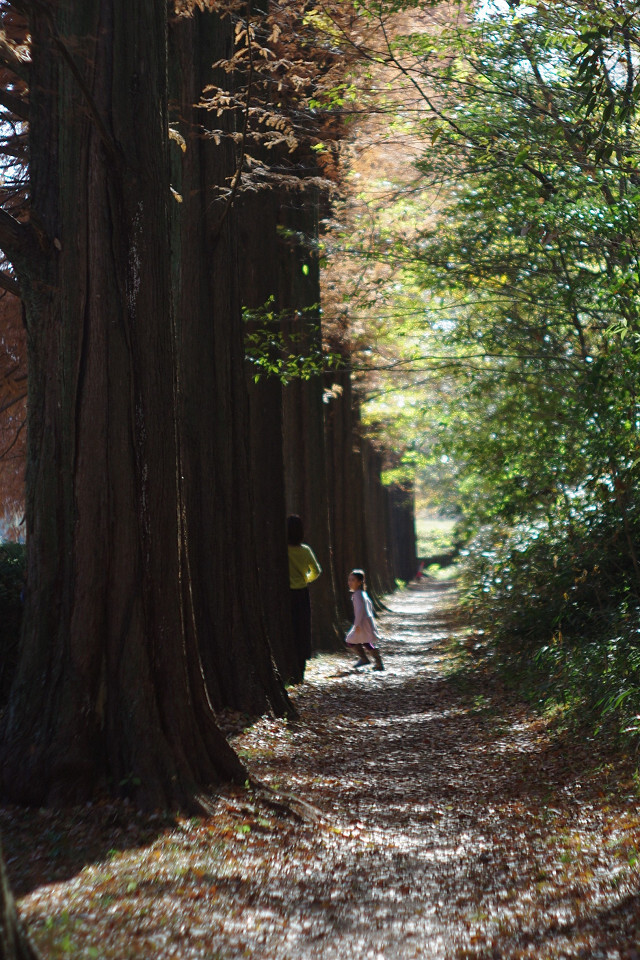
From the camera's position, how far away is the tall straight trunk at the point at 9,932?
10.3 ft

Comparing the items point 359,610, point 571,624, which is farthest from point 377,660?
point 571,624

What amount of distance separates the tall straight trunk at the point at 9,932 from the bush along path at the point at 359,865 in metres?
0.61

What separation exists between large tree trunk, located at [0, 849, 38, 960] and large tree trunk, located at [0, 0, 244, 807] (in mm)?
2686

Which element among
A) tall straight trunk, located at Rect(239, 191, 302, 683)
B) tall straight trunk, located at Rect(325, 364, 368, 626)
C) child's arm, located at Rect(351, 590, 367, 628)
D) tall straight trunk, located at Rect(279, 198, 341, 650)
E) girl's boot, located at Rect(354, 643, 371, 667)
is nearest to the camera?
tall straight trunk, located at Rect(239, 191, 302, 683)

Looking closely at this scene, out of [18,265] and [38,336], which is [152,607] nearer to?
[38,336]

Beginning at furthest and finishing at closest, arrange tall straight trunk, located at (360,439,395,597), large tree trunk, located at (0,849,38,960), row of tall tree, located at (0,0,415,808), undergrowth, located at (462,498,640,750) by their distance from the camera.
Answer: tall straight trunk, located at (360,439,395,597) → undergrowth, located at (462,498,640,750) → row of tall tree, located at (0,0,415,808) → large tree trunk, located at (0,849,38,960)

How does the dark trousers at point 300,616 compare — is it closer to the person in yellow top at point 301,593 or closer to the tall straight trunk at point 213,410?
the person in yellow top at point 301,593

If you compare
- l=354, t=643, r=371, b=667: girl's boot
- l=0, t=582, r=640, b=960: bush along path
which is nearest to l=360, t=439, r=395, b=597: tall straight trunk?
l=354, t=643, r=371, b=667: girl's boot

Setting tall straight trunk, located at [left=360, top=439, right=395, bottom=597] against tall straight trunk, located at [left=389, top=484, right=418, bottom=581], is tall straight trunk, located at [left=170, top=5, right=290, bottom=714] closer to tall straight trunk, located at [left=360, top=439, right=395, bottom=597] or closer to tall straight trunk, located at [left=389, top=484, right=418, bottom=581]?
tall straight trunk, located at [left=360, top=439, right=395, bottom=597]

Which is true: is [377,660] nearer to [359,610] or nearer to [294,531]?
[359,610]

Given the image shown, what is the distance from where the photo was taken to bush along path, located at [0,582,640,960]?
4.42 meters

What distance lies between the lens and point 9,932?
3.18 m

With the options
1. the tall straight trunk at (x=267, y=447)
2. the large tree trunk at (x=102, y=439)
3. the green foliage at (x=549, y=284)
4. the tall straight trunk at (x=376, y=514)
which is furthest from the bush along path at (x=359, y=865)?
the tall straight trunk at (x=376, y=514)

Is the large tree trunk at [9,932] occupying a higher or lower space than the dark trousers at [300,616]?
lower
